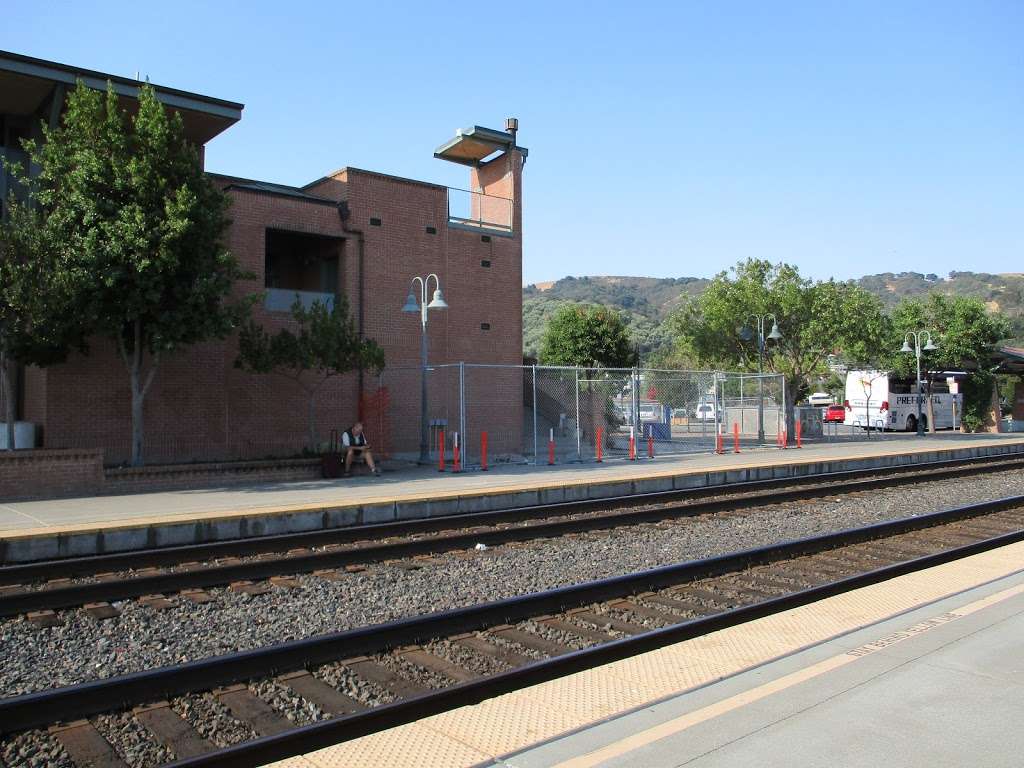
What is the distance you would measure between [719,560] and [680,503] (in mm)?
6640

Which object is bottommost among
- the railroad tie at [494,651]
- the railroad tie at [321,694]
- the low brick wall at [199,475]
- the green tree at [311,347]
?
the railroad tie at [494,651]

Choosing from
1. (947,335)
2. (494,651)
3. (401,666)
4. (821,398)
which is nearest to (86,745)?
(401,666)

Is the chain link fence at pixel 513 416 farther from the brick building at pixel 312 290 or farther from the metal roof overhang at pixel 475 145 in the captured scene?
the metal roof overhang at pixel 475 145

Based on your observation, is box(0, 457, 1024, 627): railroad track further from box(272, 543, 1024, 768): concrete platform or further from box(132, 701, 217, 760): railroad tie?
box(272, 543, 1024, 768): concrete platform

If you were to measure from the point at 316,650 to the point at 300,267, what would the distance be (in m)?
21.3

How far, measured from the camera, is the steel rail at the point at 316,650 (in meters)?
4.94

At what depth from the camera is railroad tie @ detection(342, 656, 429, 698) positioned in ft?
18.1

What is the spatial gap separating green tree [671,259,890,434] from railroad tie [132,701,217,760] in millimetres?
29916

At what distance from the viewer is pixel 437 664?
604 centimetres

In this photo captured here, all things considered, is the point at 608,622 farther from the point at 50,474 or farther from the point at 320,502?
the point at 50,474

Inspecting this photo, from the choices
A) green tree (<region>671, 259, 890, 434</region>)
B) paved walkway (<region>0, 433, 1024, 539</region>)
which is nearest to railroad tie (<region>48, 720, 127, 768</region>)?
paved walkway (<region>0, 433, 1024, 539</region>)

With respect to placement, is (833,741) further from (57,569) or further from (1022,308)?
(1022,308)

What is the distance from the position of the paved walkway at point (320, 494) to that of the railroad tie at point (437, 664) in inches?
266

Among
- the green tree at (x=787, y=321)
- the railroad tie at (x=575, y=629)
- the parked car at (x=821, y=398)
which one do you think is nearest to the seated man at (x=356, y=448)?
the railroad tie at (x=575, y=629)
